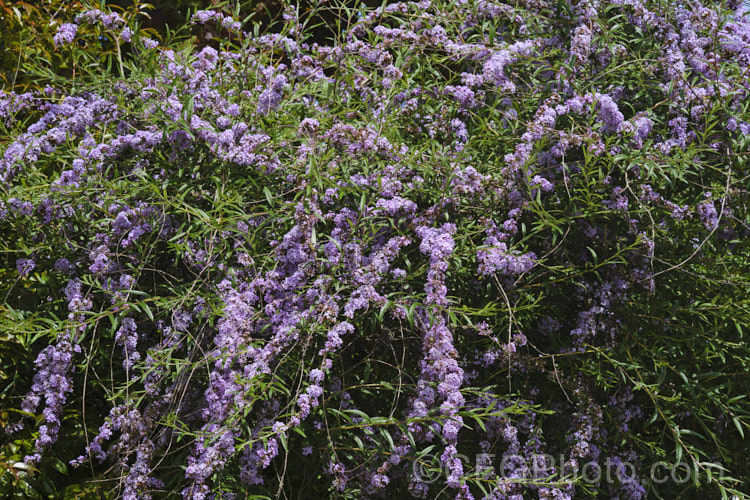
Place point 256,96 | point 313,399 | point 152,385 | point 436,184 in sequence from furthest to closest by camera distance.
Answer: point 256,96
point 436,184
point 152,385
point 313,399

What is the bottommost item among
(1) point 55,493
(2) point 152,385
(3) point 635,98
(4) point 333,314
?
(1) point 55,493

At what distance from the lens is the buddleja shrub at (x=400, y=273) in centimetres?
275

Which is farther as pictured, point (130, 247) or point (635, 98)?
point (635, 98)

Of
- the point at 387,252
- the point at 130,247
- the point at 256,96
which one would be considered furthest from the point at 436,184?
the point at 130,247

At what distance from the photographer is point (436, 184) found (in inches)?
124

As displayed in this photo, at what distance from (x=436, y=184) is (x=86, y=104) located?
1845mm

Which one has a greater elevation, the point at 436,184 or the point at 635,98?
the point at 635,98

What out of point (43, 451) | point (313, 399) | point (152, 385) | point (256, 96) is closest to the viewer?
point (313, 399)

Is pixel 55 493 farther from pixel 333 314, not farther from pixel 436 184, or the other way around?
pixel 436 184

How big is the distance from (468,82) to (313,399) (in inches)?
66.0

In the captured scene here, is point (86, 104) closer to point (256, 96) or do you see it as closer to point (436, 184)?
point (256, 96)

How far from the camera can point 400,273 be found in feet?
9.14

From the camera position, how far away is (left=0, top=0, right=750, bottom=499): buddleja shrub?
108 inches

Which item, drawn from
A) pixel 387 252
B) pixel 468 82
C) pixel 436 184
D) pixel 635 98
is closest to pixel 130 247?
pixel 387 252
